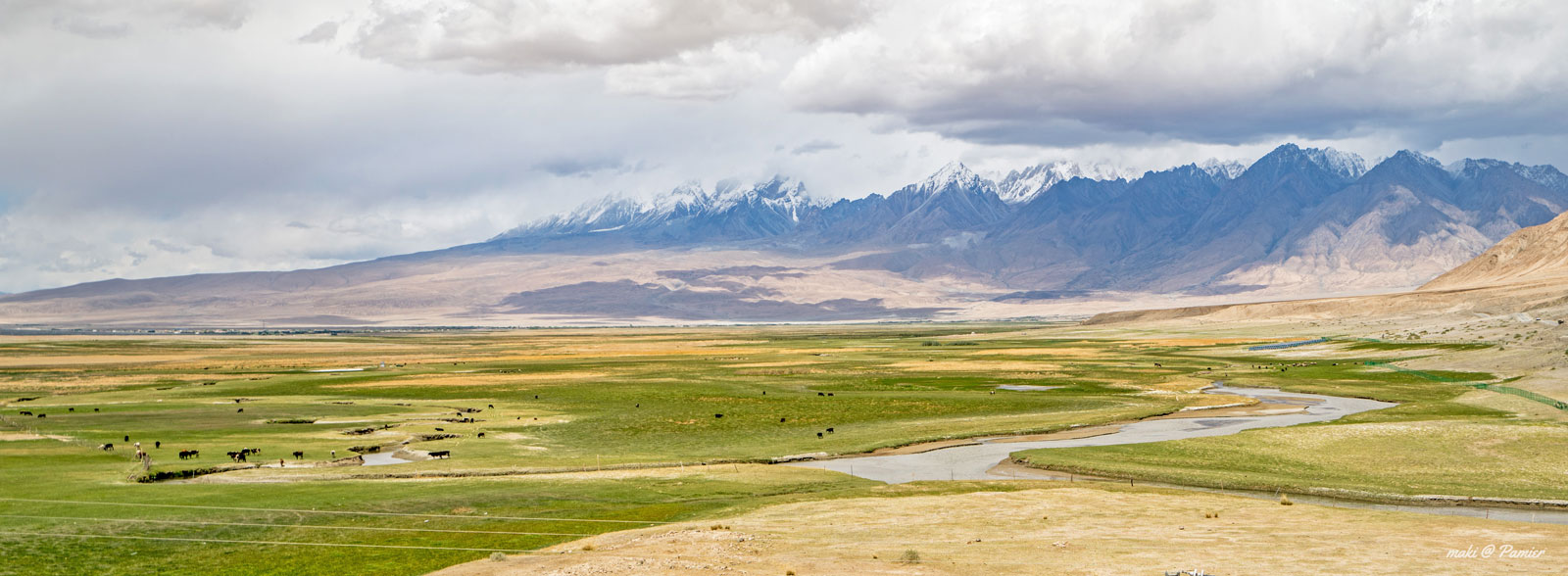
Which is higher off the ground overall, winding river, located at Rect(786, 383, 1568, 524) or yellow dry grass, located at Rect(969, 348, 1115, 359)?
winding river, located at Rect(786, 383, 1568, 524)

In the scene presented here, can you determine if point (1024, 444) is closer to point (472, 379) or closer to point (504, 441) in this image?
point (504, 441)

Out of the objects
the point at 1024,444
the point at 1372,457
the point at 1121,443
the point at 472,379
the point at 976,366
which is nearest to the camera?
the point at 1372,457

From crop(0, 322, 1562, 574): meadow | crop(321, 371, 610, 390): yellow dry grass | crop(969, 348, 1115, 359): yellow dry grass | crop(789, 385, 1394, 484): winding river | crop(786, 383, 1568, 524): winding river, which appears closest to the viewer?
crop(0, 322, 1562, 574): meadow

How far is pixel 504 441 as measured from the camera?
6097 cm

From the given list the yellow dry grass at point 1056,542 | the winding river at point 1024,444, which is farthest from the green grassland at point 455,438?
the yellow dry grass at point 1056,542

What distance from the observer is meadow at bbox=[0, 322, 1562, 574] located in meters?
34.6

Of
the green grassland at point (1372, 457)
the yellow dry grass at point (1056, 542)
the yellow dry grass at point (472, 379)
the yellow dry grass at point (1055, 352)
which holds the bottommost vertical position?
the yellow dry grass at point (1055, 352)

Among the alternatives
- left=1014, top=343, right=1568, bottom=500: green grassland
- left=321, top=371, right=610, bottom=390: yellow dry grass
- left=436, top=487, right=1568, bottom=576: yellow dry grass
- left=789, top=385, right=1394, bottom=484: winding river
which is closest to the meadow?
left=1014, top=343, right=1568, bottom=500: green grassland

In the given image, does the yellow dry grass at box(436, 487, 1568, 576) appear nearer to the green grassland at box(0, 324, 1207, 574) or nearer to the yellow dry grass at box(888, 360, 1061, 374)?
the green grassland at box(0, 324, 1207, 574)

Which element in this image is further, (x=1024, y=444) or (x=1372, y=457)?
(x=1024, y=444)

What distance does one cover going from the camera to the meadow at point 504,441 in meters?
34.6

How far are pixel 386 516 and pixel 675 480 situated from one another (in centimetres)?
1202

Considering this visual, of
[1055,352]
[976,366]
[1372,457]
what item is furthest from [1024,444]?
[1055,352]

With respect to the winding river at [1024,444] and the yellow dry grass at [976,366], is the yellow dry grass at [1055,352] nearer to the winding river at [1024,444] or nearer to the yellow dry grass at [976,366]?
the yellow dry grass at [976,366]
